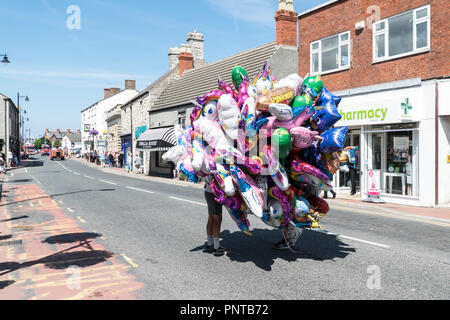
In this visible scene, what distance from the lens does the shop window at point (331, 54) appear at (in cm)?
1565

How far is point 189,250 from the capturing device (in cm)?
635

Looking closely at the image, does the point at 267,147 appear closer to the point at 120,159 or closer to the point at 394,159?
the point at 394,159

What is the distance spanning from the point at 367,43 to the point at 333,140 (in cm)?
1130

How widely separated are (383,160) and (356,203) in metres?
2.32

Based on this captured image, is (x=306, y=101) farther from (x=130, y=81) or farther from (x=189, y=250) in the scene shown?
(x=130, y=81)

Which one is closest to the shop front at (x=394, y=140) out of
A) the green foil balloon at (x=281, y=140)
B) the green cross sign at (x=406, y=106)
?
the green cross sign at (x=406, y=106)

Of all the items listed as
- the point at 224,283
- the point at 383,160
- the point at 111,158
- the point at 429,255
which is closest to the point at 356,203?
the point at 383,160

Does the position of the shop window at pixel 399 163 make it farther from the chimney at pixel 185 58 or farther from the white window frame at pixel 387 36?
the chimney at pixel 185 58

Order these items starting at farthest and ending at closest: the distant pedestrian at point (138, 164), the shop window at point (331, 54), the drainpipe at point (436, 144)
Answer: the distant pedestrian at point (138, 164)
the shop window at point (331, 54)
the drainpipe at point (436, 144)

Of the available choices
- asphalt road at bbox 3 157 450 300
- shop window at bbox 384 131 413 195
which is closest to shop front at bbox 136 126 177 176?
shop window at bbox 384 131 413 195

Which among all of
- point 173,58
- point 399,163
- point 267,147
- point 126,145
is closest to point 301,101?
point 267,147

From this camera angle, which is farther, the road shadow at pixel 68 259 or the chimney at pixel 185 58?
the chimney at pixel 185 58

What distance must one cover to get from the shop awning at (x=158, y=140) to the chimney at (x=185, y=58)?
5934 mm

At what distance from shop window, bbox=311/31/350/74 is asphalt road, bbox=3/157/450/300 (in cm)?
810
